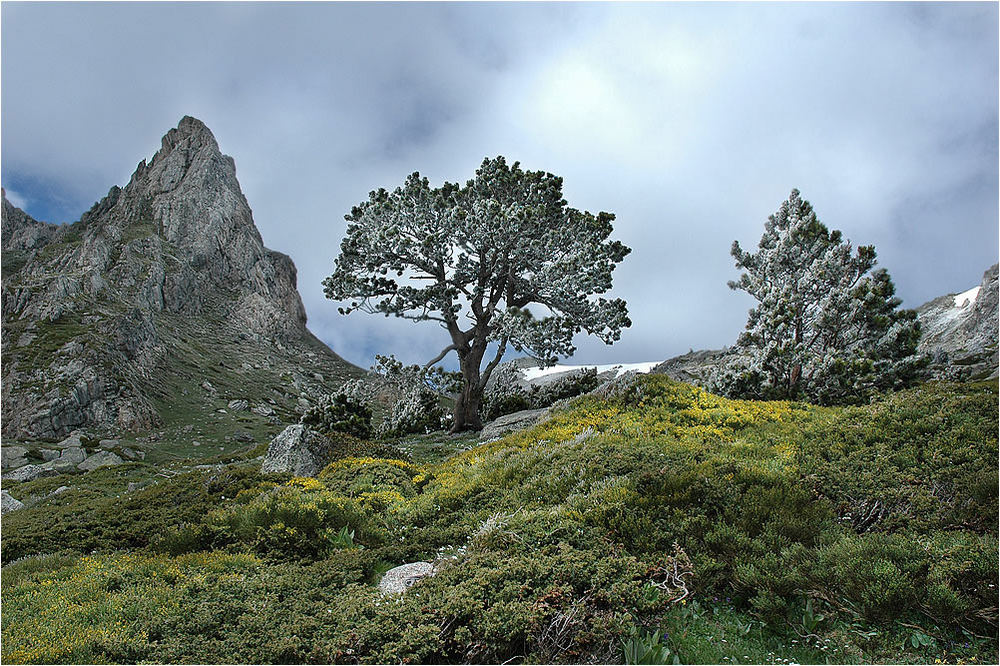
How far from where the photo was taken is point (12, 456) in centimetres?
2969

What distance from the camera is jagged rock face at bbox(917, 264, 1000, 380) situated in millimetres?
28281

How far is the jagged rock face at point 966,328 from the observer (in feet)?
92.8

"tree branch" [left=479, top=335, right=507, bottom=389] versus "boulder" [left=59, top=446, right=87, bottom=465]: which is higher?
"tree branch" [left=479, top=335, right=507, bottom=389]

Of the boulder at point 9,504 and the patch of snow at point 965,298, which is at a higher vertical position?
the patch of snow at point 965,298

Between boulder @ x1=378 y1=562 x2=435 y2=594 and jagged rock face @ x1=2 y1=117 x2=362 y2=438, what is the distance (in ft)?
139

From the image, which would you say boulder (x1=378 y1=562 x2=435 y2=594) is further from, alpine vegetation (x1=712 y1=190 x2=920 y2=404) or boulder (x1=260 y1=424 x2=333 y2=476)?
alpine vegetation (x1=712 y1=190 x2=920 y2=404)

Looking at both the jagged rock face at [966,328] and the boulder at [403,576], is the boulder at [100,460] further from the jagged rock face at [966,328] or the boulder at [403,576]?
the jagged rock face at [966,328]

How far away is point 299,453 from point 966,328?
156ft

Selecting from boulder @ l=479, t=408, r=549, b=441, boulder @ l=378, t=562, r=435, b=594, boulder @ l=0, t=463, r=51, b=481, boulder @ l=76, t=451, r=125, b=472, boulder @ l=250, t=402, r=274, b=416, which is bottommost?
boulder @ l=378, t=562, r=435, b=594

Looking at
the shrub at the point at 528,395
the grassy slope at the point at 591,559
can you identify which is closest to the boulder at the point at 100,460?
the grassy slope at the point at 591,559

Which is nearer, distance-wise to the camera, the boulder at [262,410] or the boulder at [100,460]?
the boulder at [100,460]

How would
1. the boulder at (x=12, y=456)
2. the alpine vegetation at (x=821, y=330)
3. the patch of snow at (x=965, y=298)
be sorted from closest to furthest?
the alpine vegetation at (x=821, y=330), the boulder at (x=12, y=456), the patch of snow at (x=965, y=298)

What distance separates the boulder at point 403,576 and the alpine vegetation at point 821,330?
15.3m

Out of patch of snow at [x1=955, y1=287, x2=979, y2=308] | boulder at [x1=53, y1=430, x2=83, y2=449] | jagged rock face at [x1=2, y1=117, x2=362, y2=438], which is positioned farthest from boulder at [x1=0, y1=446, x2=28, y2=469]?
patch of snow at [x1=955, y1=287, x2=979, y2=308]
